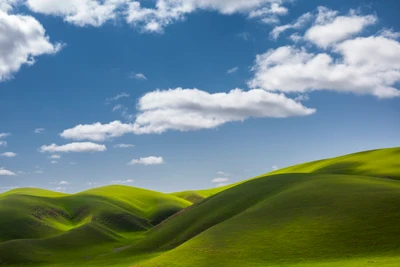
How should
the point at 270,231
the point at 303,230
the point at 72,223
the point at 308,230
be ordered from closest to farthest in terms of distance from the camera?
the point at 308,230
the point at 303,230
the point at 270,231
the point at 72,223

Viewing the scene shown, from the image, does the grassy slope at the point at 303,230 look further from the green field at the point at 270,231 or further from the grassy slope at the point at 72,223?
the grassy slope at the point at 72,223

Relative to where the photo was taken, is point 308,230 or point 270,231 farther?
point 270,231

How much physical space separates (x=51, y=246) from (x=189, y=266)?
56972 millimetres

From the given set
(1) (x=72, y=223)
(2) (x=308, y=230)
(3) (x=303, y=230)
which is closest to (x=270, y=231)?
(3) (x=303, y=230)

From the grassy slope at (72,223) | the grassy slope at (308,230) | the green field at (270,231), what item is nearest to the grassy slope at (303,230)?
the grassy slope at (308,230)

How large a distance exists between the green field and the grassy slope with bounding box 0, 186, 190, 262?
46 centimetres

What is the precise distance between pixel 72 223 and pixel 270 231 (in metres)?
101

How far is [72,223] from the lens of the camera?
13450 cm

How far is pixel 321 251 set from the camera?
147ft

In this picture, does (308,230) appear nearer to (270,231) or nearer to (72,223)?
(270,231)

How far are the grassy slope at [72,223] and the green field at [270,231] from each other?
0.46 meters

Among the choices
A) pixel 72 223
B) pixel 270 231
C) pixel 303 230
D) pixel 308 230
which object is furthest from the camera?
pixel 72 223

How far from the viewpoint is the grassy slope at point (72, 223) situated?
86188mm

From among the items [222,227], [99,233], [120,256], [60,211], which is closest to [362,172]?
[222,227]
